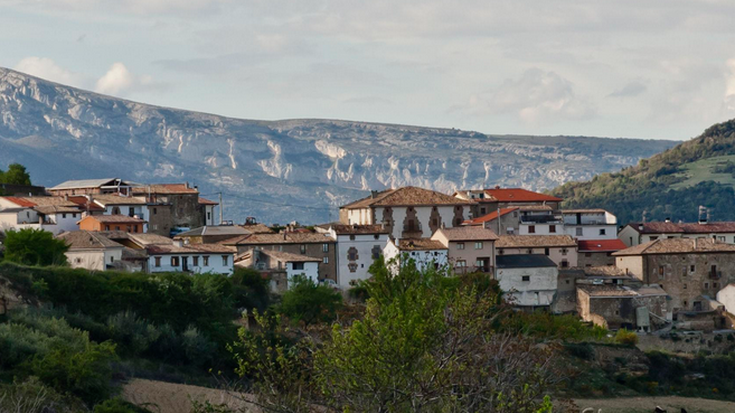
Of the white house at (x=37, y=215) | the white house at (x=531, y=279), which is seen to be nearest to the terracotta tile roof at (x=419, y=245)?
the white house at (x=531, y=279)

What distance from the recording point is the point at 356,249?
89.6m

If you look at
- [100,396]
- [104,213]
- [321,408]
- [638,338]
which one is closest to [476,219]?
[638,338]

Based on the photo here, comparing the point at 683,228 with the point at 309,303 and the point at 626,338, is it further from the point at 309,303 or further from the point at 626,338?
the point at 309,303

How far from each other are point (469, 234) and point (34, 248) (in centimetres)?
2905

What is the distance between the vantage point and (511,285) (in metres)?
85.6

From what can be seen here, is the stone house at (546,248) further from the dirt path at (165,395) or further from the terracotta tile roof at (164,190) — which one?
the dirt path at (165,395)

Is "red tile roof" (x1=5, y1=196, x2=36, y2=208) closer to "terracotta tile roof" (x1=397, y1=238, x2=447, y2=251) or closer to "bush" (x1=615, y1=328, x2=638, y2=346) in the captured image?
"terracotta tile roof" (x1=397, y1=238, x2=447, y2=251)

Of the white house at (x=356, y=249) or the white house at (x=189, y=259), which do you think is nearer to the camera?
the white house at (x=189, y=259)

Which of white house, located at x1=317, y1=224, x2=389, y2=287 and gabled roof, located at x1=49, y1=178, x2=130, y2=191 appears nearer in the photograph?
white house, located at x1=317, y1=224, x2=389, y2=287

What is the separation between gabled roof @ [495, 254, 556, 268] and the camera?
86312 mm

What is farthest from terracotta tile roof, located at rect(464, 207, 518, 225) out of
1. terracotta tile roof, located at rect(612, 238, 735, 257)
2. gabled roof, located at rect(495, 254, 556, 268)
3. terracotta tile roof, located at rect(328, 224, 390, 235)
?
terracotta tile roof, located at rect(612, 238, 735, 257)

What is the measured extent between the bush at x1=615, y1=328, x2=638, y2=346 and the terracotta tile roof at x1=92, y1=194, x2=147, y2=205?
37921 millimetres

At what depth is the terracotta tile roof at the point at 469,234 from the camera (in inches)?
3406

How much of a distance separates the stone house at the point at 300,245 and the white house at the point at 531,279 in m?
11.2
